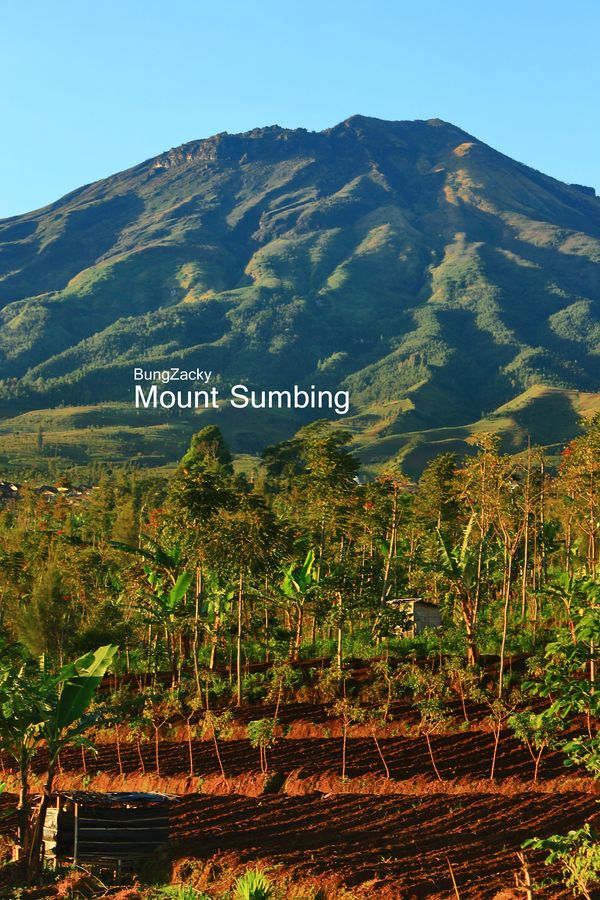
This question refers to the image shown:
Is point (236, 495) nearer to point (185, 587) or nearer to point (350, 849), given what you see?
point (185, 587)

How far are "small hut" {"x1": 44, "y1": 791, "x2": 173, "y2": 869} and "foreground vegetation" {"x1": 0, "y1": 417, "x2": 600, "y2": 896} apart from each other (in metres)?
2.71

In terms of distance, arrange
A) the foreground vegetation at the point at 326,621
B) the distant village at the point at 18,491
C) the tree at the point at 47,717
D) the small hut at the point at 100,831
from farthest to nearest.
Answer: the distant village at the point at 18,491, the foreground vegetation at the point at 326,621, the small hut at the point at 100,831, the tree at the point at 47,717

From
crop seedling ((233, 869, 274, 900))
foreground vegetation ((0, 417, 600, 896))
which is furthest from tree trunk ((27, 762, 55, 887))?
foreground vegetation ((0, 417, 600, 896))

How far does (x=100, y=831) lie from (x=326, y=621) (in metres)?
13.9

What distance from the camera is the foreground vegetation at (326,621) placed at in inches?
915

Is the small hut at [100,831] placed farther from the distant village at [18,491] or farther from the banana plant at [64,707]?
the distant village at [18,491]

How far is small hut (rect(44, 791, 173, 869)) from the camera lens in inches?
615

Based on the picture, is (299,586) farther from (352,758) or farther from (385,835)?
(385,835)

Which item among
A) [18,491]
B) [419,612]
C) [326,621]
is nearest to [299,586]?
[326,621]

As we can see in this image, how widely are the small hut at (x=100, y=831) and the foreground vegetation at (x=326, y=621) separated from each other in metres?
2.71

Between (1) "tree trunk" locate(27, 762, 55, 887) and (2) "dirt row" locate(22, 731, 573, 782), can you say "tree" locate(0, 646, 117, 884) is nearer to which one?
(1) "tree trunk" locate(27, 762, 55, 887)

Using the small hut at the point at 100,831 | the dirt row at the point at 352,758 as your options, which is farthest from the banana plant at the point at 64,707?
the dirt row at the point at 352,758

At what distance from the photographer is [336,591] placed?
93.9 feet

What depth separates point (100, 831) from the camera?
618 inches
